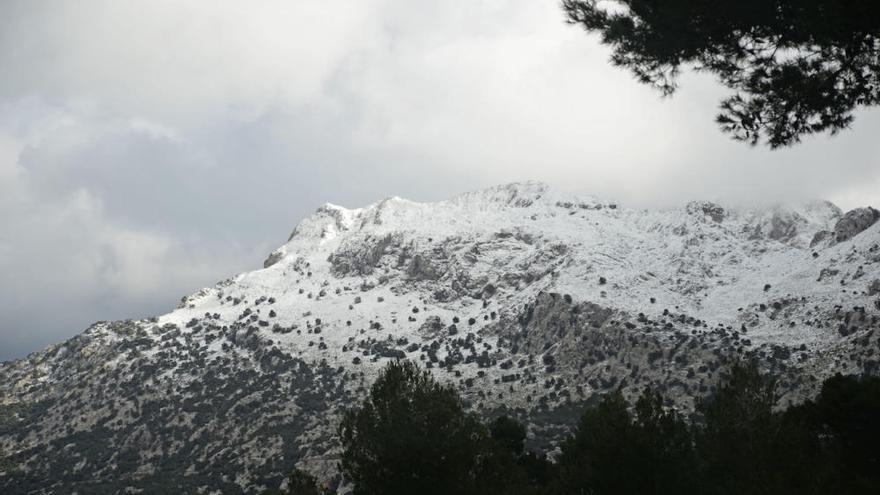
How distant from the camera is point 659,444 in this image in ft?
122

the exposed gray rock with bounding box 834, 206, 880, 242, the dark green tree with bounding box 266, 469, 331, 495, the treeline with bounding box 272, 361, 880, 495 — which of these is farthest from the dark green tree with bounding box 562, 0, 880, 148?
the exposed gray rock with bounding box 834, 206, 880, 242

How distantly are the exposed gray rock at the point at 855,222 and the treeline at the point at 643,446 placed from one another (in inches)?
6707

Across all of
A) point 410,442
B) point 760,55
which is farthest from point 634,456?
point 760,55

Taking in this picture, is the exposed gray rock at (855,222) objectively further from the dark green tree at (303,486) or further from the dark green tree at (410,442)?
the dark green tree at (410,442)

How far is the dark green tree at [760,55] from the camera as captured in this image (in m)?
18.8

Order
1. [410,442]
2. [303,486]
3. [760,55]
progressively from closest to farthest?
1. [760,55]
2. [410,442]
3. [303,486]

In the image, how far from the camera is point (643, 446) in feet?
121

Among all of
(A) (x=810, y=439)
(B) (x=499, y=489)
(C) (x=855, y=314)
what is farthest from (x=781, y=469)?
(C) (x=855, y=314)

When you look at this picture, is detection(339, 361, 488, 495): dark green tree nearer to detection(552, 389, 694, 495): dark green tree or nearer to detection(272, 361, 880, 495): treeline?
detection(272, 361, 880, 495): treeline

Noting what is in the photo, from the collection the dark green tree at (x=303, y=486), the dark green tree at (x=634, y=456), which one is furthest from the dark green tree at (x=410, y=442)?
the dark green tree at (x=303, y=486)

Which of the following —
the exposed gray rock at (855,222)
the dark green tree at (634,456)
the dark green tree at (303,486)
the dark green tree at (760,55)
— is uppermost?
the exposed gray rock at (855,222)

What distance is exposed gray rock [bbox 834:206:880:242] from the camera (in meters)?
190

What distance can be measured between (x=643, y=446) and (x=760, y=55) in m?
22.5

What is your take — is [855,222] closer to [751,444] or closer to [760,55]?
[751,444]
